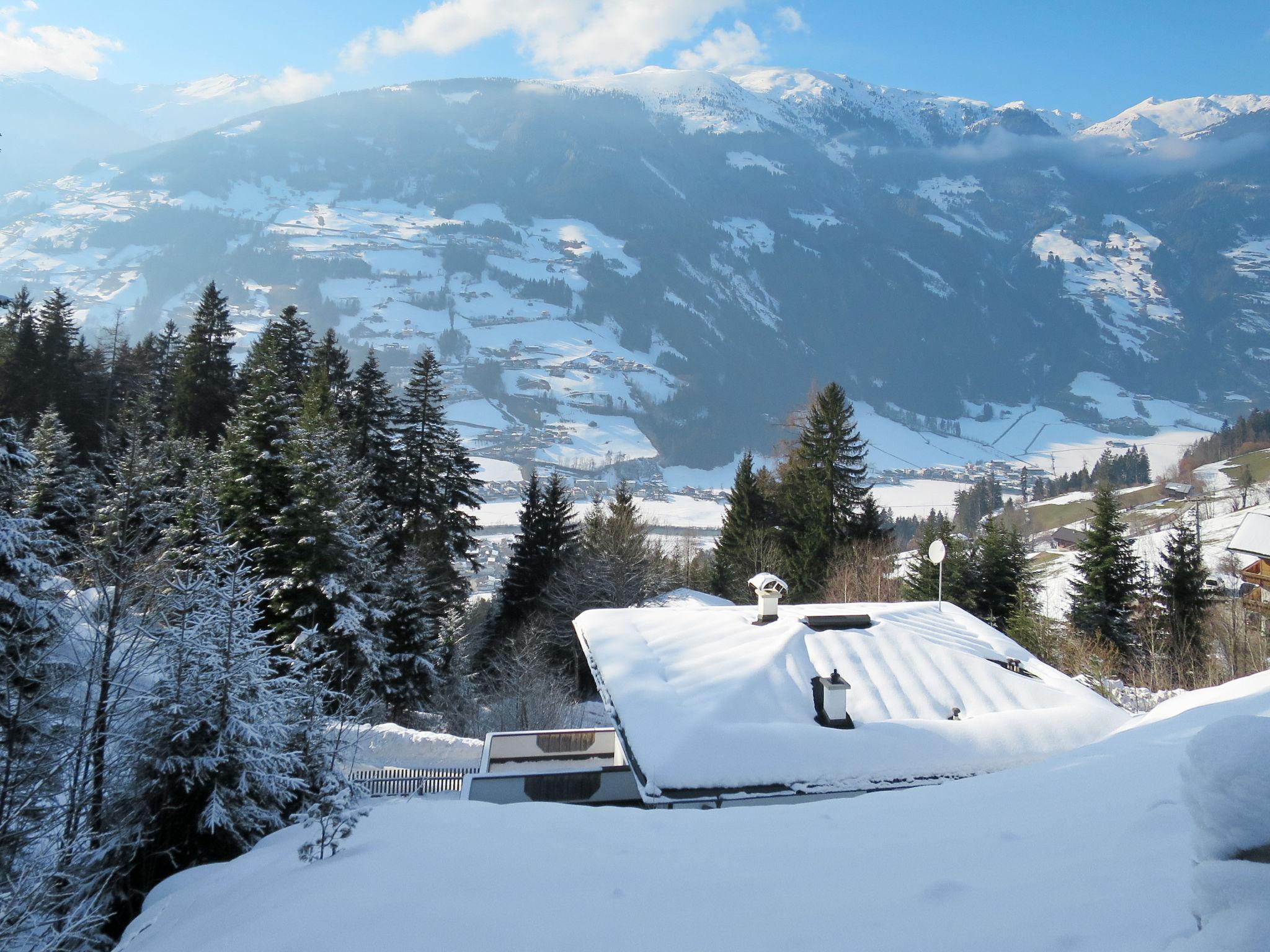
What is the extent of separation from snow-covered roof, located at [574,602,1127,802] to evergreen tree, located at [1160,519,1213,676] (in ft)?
62.0

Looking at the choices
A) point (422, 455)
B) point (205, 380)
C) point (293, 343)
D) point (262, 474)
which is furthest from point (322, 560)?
point (205, 380)

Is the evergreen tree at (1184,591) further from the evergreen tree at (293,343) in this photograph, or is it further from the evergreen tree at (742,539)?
the evergreen tree at (293,343)

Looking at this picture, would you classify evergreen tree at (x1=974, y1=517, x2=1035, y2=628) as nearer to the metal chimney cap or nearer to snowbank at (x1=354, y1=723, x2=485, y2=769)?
the metal chimney cap

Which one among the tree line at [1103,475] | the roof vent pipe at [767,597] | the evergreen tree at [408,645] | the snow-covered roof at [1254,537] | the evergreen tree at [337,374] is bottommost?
the evergreen tree at [408,645]

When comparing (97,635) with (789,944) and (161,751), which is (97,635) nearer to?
(161,751)

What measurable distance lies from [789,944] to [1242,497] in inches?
4449

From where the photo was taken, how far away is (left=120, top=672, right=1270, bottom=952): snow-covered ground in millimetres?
2564

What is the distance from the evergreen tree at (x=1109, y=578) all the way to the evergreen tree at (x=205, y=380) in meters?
37.9

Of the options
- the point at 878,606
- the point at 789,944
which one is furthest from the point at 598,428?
the point at 789,944

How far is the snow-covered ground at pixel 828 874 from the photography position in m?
2.56

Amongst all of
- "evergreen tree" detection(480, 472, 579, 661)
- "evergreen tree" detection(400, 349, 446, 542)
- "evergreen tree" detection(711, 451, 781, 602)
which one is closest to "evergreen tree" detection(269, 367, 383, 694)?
"evergreen tree" detection(400, 349, 446, 542)

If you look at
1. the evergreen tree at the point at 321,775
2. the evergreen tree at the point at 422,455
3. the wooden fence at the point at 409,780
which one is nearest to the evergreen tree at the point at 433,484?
the evergreen tree at the point at 422,455

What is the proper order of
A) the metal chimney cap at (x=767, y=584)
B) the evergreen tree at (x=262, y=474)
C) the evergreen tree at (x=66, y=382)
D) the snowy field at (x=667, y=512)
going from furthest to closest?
the snowy field at (x=667, y=512) < the evergreen tree at (x=66, y=382) < the evergreen tree at (x=262, y=474) < the metal chimney cap at (x=767, y=584)

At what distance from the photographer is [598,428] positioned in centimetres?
16950
